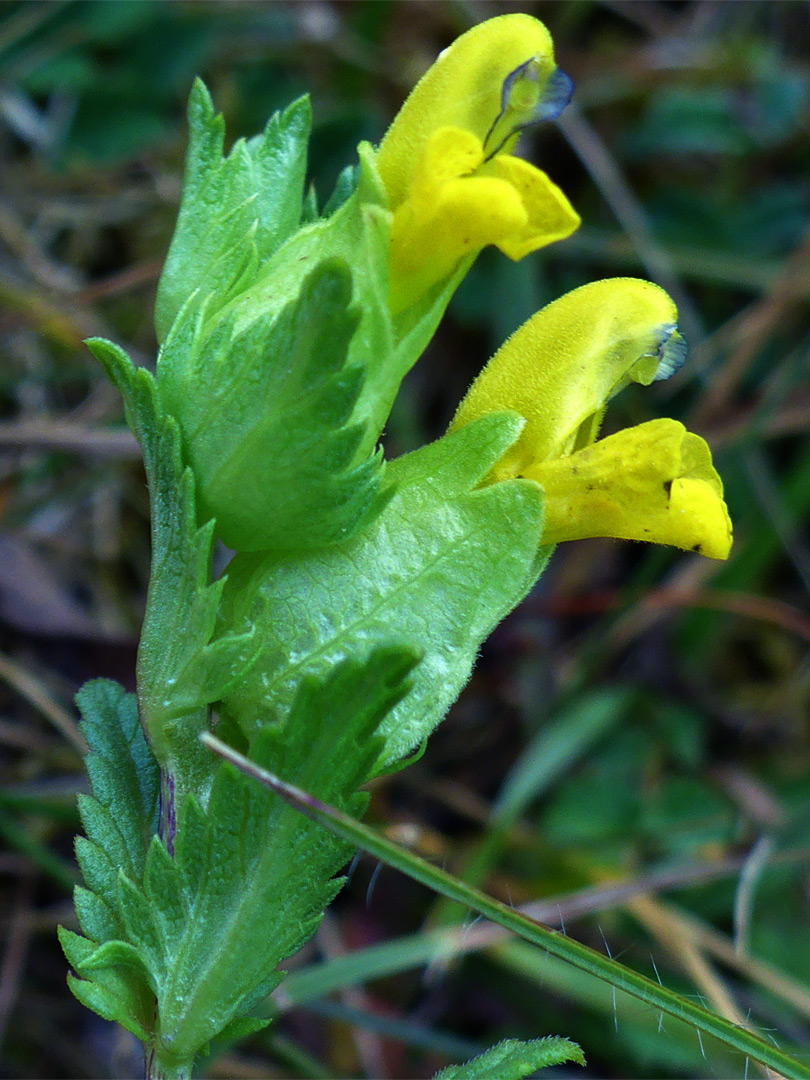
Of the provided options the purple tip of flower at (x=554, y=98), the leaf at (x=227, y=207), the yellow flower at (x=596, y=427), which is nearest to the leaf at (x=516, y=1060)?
the yellow flower at (x=596, y=427)

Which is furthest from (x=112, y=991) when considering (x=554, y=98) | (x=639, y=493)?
(x=554, y=98)

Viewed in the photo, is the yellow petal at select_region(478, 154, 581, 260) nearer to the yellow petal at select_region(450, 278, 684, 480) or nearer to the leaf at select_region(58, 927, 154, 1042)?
the yellow petal at select_region(450, 278, 684, 480)

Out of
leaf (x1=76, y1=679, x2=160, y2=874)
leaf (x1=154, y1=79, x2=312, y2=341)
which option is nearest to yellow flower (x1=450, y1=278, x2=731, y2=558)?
leaf (x1=154, y1=79, x2=312, y2=341)

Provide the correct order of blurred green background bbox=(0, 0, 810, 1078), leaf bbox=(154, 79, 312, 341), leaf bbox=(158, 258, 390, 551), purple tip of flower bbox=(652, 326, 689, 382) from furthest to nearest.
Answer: blurred green background bbox=(0, 0, 810, 1078), purple tip of flower bbox=(652, 326, 689, 382), leaf bbox=(154, 79, 312, 341), leaf bbox=(158, 258, 390, 551)

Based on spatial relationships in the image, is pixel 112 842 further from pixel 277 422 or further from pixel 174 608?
pixel 277 422

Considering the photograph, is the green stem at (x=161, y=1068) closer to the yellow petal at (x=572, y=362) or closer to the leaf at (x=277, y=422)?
the leaf at (x=277, y=422)

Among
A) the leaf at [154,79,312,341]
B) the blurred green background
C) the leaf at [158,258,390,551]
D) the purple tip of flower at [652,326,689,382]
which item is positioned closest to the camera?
the leaf at [158,258,390,551]

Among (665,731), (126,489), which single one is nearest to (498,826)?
(665,731)
